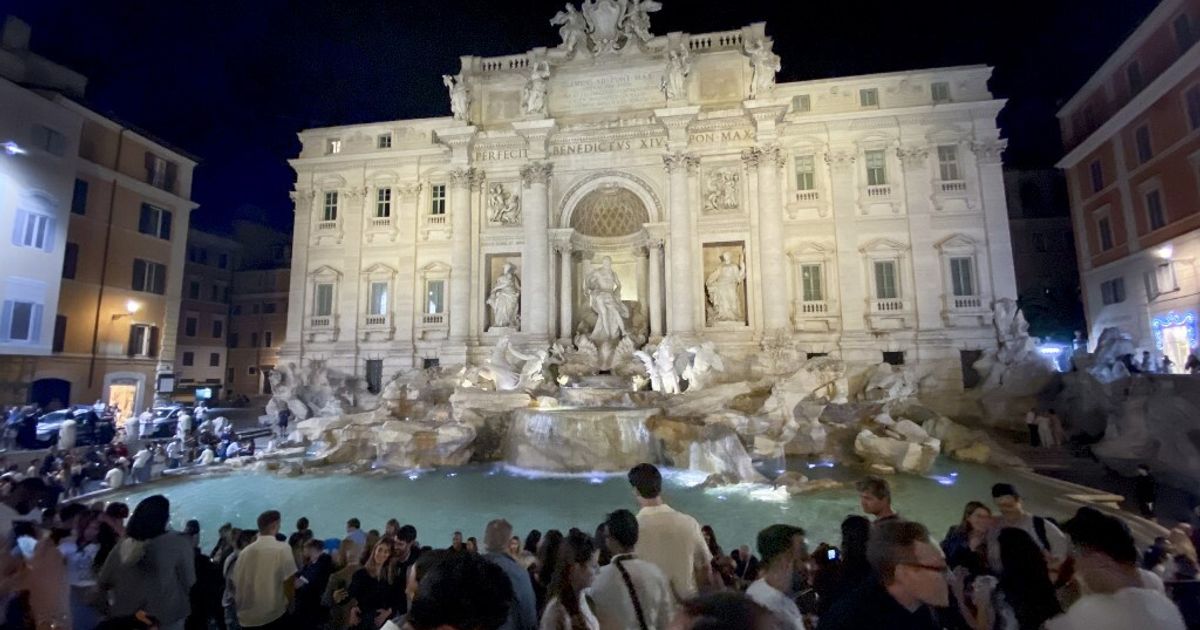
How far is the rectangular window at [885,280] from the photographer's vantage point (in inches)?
796

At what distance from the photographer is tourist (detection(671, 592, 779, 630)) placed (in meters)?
1.22

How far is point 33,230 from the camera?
18.6 m

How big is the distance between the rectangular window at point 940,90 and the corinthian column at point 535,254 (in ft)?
48.3

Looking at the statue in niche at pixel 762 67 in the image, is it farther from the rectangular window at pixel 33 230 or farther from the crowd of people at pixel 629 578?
the rectangular window at pixel 33 230

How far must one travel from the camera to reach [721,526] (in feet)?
27.0

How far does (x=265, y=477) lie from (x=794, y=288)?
1764cm

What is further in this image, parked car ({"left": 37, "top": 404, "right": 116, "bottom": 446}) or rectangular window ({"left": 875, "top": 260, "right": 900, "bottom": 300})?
rectangular window ({"left": 875, "top": 260, "right": 900, "bottom": 300})

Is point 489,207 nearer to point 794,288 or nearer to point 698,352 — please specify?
point 698,352

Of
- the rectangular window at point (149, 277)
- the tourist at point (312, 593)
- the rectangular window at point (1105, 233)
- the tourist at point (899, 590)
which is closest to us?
the tourist at point (899, 590)

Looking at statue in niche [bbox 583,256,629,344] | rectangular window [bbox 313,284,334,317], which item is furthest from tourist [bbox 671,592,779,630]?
rectangular window [bbox 313,284,334,317]

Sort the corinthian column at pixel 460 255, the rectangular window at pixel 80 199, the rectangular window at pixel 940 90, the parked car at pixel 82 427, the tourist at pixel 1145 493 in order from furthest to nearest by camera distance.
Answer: the corinthian column at pixel 460 255 < the rectangular window at pixel 940 90 < the rectangular window at pixel 80 199 < the parked car at pixel 82 427 < the tourist at pixel 1145 493

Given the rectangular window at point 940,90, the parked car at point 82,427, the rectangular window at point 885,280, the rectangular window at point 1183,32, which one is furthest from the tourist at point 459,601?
the rectangular window at point 1183,32

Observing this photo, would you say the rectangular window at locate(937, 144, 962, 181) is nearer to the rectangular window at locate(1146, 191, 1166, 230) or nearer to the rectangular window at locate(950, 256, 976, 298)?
the rectangular window at locate(950, 256, 976, 298)

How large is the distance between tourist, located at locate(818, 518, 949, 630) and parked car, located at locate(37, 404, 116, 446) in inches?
757
